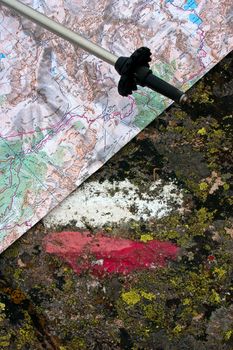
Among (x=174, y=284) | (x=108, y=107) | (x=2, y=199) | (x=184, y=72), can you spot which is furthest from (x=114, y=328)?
(x=184, y=72)

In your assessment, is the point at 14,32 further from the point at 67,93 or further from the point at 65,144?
the point at 65,144

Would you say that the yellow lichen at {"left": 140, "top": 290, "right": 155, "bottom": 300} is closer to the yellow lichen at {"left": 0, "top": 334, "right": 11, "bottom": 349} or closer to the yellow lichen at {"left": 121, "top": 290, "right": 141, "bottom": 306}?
the yellow lichen at {"left": 121, "top": 290, "right": 141, "bottom": 306}

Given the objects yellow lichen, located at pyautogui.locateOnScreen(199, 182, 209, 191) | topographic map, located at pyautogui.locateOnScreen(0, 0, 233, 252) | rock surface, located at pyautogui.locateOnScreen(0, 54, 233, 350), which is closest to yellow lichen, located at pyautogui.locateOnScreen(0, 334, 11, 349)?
rock surface, located at pyautogui.locateOnScreen(0, 54, 233, 350)

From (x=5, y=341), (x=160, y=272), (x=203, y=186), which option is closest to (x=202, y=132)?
(x=203, y=186)

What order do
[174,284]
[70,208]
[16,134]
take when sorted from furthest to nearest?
[16,134]
[70,208]
[174,284]

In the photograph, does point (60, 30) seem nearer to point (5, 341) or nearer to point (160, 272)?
point (160, 272)
